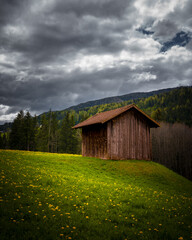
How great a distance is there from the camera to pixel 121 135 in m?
24.4

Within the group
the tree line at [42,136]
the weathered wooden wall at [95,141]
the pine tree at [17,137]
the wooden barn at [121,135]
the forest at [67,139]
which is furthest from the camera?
the tree line at [42,136]

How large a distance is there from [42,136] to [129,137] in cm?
4654

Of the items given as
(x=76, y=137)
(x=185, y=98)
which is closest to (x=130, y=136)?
(x=76, y=137)

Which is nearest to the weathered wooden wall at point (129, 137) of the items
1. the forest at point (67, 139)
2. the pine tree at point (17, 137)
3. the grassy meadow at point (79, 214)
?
the grassy meadow at point (79, 214)

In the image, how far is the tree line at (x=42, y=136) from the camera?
56.2m

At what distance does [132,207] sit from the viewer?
27.4 ft

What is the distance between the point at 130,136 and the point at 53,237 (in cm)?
2120

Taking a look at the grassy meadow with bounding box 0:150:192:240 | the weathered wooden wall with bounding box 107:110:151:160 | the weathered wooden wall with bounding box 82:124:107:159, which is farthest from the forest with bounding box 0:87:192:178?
Answer: the grassy meadow with bounding box 0:150:192:240

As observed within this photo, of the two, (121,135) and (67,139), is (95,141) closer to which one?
(121,135)

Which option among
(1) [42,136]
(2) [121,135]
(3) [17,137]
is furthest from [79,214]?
(1) [42,136]

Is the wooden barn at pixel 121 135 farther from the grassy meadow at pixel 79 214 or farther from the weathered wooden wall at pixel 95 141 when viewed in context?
the grassy meadow at pixel 79 214

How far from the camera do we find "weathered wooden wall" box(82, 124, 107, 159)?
24156 mm

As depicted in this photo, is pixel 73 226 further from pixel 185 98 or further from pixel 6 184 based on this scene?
pixel 185 98

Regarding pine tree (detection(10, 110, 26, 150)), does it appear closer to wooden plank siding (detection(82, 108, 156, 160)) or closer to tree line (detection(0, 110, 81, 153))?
tree line (detection(0, 110, 81, 153))
